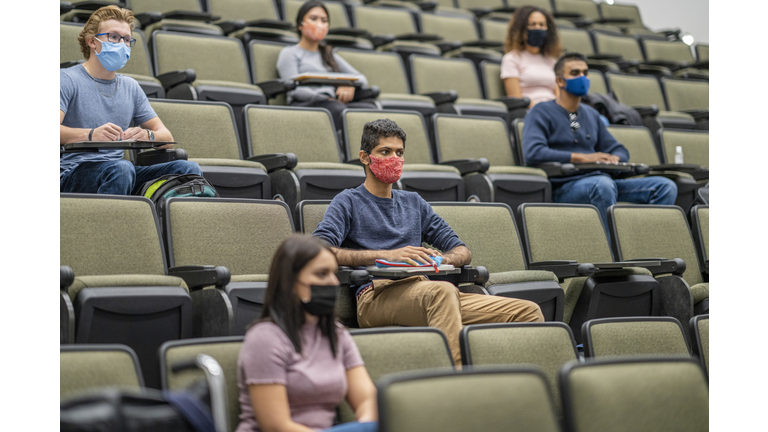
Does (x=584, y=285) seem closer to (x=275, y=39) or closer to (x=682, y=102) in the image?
(x=275, y=39)

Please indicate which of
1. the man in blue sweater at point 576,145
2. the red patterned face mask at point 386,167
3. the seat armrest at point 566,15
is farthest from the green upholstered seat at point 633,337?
the seat armrest at point 566,15

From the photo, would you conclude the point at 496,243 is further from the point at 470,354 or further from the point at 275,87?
the point at 275,87

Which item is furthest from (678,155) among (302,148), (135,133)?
(135,133)

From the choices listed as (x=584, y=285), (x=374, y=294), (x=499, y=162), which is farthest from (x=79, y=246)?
(x=499, y=162)

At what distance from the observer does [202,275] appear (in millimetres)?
1247

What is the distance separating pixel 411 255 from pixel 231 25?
1609 millimetres

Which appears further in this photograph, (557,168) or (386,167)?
(557,168)

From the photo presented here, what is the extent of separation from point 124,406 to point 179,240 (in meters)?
0.63

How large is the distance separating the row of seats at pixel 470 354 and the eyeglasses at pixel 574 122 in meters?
0.99

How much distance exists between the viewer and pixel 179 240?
4.51 feet

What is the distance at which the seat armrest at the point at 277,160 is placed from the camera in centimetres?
178

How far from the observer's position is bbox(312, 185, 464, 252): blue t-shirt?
1449 mm

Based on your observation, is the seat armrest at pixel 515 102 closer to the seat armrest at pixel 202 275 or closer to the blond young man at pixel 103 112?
the blond young man at pixel 103 112
